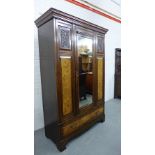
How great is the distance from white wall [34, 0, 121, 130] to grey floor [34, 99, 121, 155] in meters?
0.51

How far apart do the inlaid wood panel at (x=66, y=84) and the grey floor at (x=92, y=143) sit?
583mm

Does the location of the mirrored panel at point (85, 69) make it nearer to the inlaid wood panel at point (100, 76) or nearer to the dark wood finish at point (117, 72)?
the inlaid wood panel at point (100, 76)

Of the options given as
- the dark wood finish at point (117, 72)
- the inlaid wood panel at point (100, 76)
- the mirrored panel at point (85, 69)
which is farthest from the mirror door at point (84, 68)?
the dark wood finish at point (117, 72)

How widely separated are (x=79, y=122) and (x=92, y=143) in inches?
15.4

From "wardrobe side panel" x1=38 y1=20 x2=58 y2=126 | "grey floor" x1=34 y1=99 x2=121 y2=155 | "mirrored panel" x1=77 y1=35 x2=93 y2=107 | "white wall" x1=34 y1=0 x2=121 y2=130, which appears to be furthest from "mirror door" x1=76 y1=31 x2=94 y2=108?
"white wall" x1=34 y1=0 x2=121 y2=130

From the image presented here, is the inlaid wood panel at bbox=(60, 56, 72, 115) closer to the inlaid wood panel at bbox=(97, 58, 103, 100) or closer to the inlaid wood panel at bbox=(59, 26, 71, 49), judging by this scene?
the inlaid wood panel at bbox=(59, 26, 71, 49)

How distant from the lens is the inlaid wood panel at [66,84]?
1.95 m

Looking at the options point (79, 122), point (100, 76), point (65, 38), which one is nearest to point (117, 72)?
point (100, 76)

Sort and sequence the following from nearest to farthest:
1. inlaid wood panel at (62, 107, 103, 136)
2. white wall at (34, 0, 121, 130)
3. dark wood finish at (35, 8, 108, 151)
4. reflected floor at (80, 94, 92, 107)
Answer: dark wood finish at (35, 8, 108, 151) < inlaid wood panel at (62, 107, 103, 136) < reflected floor at (80, 94, 92, 107) < white wall at (34, 0, 121, 130)

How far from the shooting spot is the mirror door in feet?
7.31
